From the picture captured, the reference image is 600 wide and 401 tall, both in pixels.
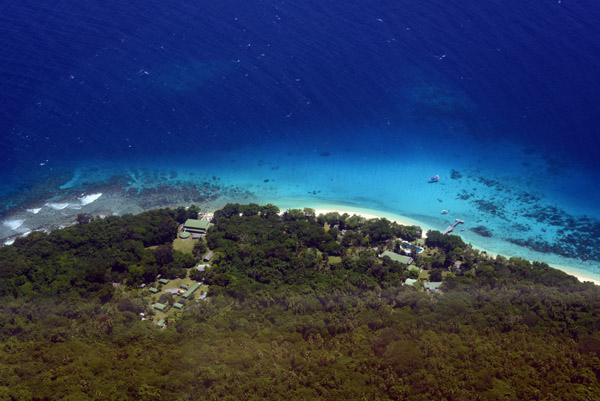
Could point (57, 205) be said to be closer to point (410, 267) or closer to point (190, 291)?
point (190, 291)

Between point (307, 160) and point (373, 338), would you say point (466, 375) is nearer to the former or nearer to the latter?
point (373, 338)

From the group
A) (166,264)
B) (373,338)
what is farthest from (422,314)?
(166,264)

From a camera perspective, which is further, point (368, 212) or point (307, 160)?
point (307, 160)

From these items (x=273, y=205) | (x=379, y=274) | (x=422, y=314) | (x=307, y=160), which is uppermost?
(x=307, y=160)

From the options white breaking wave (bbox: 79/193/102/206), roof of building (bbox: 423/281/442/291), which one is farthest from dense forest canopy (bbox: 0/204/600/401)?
white breaking wave (bbox: 79/193/102/206)

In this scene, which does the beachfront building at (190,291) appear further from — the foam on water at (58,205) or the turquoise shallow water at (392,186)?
the foam on water at (58,205)

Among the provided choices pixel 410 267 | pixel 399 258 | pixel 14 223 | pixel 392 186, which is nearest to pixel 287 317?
pixel 399 258

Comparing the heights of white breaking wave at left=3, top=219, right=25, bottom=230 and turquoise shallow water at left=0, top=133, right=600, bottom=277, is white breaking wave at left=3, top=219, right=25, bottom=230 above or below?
below

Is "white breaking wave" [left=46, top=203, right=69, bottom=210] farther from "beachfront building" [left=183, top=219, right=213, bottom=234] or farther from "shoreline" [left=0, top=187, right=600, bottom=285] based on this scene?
"beachfront building" [left=183, top=219, right=213, bottom=234]
